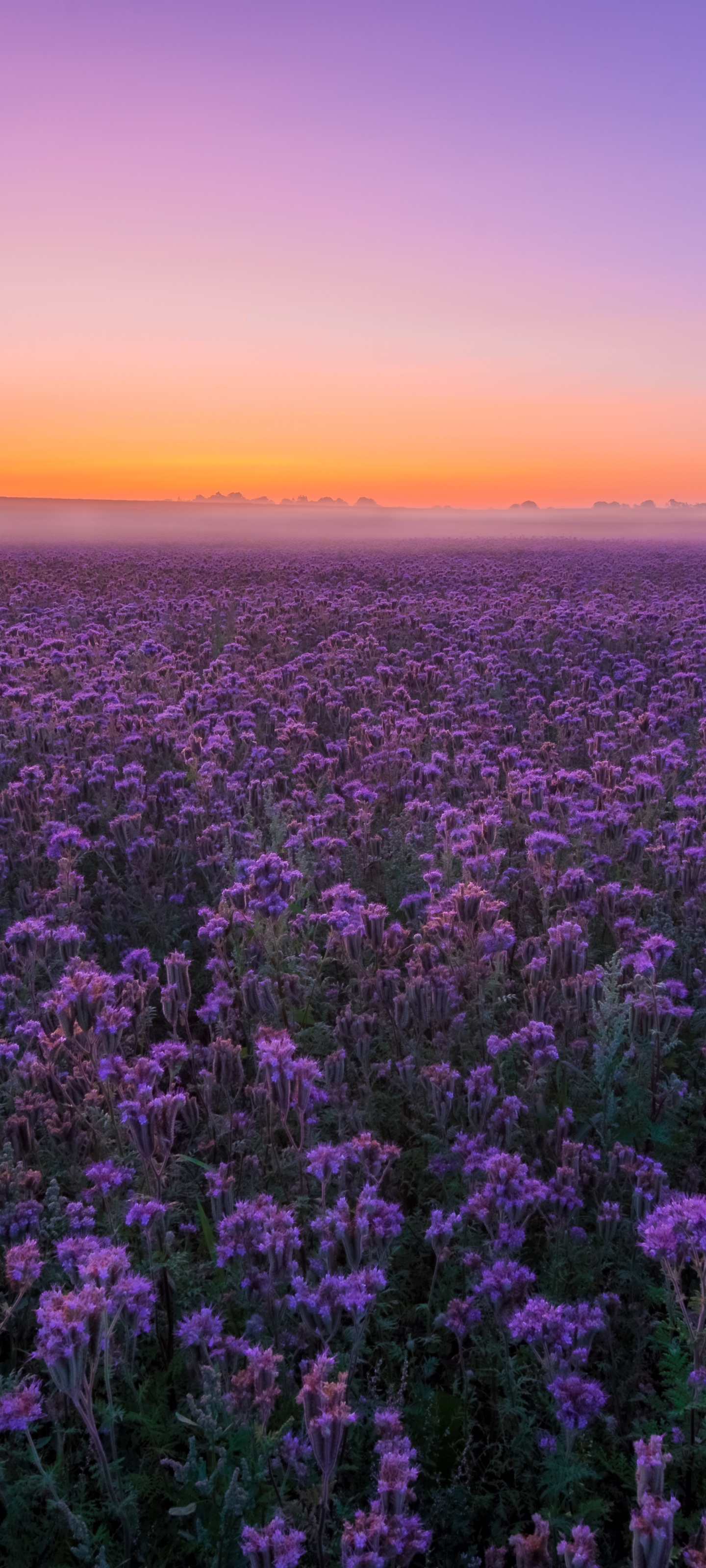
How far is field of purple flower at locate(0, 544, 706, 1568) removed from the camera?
2.43 metres

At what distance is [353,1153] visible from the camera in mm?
3207

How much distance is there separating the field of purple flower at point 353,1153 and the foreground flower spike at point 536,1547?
0.01m

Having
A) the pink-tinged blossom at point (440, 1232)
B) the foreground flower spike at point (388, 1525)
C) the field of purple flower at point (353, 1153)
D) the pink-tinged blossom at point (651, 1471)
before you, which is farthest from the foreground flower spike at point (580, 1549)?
the pink-tinged blossom at point (440, 1232)

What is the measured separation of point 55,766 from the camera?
25.6 ft

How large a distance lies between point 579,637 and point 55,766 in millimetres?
8634

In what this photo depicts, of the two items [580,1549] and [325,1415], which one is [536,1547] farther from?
[325,1415]

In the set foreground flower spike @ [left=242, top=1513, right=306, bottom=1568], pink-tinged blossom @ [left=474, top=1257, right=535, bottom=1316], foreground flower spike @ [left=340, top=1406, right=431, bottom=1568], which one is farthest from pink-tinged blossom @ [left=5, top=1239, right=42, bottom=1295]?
pink-tinged blossom @ [left=474, top=1257, right=535, bottom=1316]

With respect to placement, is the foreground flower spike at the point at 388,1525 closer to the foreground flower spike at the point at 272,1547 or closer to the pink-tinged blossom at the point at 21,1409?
the foreground flower spike at the point at 272,1547

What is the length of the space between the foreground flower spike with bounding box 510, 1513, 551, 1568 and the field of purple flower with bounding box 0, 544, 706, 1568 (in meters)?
0.01

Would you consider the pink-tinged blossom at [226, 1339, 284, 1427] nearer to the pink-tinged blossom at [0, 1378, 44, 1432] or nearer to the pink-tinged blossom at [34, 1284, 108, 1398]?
the pink-tinged blossom at [34, 1284, 108, 1398]

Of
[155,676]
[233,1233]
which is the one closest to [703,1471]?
[233,1233]

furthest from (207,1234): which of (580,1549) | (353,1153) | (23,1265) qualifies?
(580,1549)

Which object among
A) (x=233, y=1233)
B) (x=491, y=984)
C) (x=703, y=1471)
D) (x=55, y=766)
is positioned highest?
(x=55, y=766)

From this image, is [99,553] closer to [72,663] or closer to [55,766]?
[72,663]
